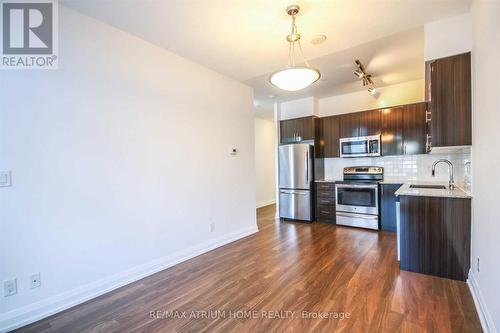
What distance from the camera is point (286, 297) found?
2191 mm

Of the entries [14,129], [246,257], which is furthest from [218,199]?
[14,129]

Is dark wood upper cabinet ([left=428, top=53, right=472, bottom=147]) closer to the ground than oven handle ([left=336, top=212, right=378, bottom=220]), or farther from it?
farther from it

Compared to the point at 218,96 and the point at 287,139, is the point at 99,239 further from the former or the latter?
the point at 287,139

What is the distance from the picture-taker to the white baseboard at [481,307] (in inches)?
62.9

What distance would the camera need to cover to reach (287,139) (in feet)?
17.9

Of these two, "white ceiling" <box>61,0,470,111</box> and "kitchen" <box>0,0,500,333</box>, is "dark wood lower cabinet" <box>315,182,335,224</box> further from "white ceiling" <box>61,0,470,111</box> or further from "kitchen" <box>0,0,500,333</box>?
"white ceiling" <box>61,0,470,111</box>

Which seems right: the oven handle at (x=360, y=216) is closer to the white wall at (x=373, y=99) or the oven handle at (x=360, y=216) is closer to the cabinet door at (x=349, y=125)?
the cabinet door at (x=349, y=125)

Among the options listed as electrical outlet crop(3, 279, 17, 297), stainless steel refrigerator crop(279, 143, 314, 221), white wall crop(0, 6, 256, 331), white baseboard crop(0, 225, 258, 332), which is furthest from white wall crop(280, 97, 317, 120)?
electrical outlet crop(3, 279, 17, 297)

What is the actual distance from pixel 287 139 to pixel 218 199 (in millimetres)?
2509

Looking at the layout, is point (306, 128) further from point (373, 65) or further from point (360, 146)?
point (373, 65)

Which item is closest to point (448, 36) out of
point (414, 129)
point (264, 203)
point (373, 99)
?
point (414, 129)

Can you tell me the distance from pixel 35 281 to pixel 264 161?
6.15 m

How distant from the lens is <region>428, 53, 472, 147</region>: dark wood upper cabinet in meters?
2.27

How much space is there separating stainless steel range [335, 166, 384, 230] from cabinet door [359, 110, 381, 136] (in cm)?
75
